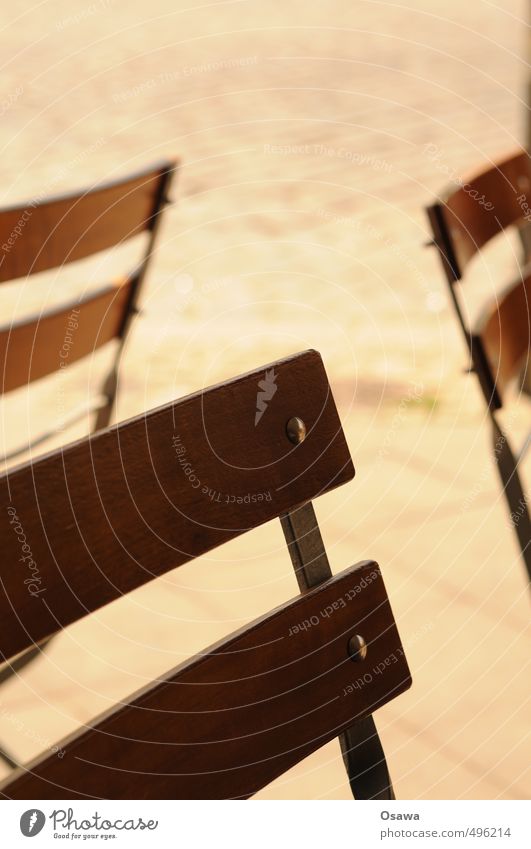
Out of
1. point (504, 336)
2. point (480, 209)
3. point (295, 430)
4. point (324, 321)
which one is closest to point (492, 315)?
point (504, 336)

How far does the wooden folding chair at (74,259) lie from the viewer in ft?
3.22

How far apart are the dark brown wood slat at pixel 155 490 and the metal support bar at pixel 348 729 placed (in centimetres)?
2

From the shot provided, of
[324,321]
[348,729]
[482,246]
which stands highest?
[324,321]

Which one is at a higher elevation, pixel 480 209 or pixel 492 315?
pixel 480 209

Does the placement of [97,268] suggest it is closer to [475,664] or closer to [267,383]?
[475,664]

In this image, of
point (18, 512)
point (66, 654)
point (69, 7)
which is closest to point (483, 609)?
point (66, 654)

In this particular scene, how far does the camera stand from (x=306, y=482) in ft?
1.77

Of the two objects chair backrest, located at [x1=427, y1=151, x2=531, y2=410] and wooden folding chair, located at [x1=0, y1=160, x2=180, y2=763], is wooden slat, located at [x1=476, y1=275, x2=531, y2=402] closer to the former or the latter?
chair backrest, located at [x1=427, y1=151, x2=531, y2=410]

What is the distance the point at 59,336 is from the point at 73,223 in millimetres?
113

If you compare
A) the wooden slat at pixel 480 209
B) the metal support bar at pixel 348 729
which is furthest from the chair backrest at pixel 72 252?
the metal support bar at pixel 348 729

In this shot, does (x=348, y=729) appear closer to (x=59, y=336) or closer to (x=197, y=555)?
(x=197, y=555)

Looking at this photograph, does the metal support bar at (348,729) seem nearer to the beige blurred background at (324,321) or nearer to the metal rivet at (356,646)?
the metal rivet at (356,646)

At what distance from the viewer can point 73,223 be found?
103 cm

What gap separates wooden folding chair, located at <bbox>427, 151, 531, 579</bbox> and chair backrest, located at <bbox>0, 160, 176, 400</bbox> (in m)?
0.34
